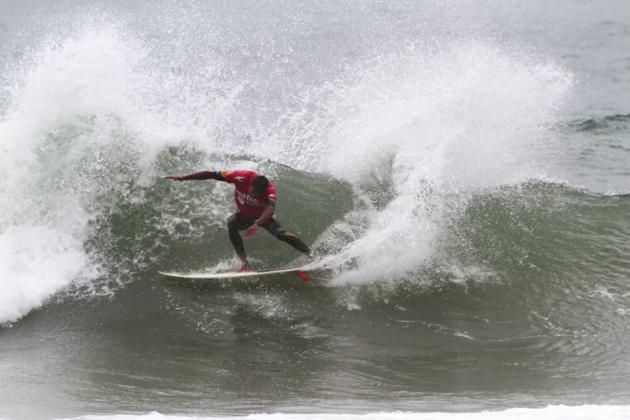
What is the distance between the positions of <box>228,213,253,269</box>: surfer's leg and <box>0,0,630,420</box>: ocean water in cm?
32

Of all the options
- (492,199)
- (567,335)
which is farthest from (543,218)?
(567,335)

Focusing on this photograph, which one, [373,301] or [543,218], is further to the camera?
[543,218]

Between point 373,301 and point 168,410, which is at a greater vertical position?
point 373,301

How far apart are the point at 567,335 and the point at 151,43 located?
18.0 m

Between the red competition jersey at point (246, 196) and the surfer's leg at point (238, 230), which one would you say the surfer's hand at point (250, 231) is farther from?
the surfer's leg at point (238, 230)

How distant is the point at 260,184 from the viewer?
8266 millimetres

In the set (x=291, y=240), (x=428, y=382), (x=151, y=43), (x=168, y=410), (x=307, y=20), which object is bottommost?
(x=168, y=410)

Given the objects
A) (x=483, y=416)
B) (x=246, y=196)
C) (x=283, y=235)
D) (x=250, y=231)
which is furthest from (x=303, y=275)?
(x=483, y=416)

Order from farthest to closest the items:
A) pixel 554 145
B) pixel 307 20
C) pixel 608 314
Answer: pixel 307 20 → pixel 554 145 → pixel 608 314

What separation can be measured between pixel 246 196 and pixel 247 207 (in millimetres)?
137

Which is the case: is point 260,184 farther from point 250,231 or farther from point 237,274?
point 237,274

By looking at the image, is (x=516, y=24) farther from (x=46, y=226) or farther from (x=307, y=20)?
(x=46, y=226)

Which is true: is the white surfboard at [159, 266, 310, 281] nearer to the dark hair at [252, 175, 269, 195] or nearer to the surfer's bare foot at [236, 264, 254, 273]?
the surfer's bare foot at [236, 264, 254, 273]

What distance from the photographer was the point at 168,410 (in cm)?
520
